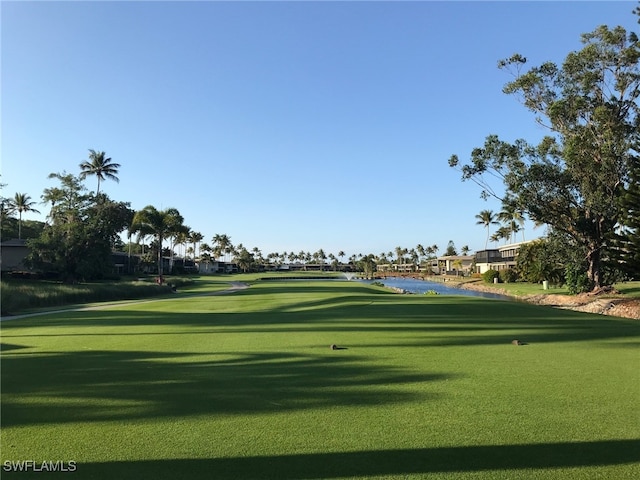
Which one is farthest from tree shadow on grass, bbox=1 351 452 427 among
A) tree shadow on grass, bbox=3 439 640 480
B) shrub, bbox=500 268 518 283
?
shrub, bbox=500 268 518 283

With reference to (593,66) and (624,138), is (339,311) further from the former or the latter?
(593,66)

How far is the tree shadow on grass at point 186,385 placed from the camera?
21.1ft

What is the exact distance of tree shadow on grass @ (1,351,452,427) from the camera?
21.1 feet

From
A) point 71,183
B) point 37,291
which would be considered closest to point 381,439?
point 37,291

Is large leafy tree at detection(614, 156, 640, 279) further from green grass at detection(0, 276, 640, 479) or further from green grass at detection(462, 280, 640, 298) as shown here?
green grass at detection(0, 276, 640, 479)

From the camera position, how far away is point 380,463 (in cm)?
462

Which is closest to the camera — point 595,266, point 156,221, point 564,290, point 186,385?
point 186,385

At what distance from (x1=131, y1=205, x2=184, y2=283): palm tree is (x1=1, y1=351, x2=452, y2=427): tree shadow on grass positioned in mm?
57948

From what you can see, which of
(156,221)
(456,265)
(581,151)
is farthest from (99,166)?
(456,265)

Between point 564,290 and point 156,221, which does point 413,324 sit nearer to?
point 564,290

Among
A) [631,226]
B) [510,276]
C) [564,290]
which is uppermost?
[631,226]

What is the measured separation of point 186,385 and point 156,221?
63177 millimetres

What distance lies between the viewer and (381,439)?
5.23 m

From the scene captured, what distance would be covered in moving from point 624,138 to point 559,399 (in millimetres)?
32122
